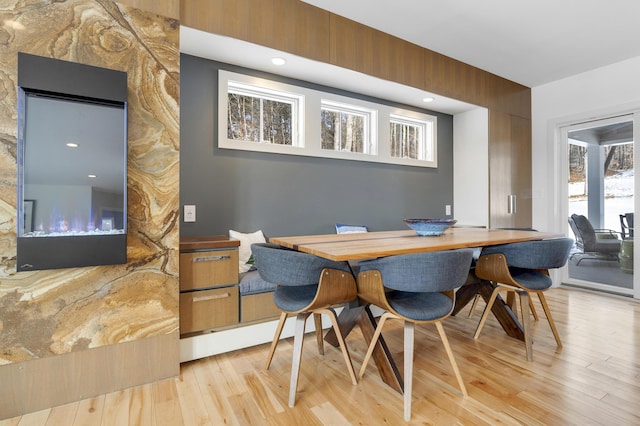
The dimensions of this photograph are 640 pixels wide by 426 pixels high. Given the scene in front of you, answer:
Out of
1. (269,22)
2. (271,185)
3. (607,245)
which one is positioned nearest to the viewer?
(269,22)

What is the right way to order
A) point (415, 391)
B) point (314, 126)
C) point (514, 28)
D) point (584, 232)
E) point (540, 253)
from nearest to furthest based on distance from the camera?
point (415, 391), point (540, 253), point (514, 28), point (314, 126), point (584, 232)

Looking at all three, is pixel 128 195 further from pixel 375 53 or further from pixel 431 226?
pixel 375 53

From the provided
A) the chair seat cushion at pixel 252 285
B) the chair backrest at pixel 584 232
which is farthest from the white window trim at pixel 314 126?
the chair backrest at pixel 584 232

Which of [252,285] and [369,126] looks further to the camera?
[369,126]

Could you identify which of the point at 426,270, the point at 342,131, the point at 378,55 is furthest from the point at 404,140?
the point at 426,270

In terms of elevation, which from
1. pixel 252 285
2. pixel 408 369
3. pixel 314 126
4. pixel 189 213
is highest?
pixel 314 126

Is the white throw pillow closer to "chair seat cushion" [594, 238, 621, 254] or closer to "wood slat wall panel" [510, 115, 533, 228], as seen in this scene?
"wood slat wall panel" [510, 115, 533, 228]

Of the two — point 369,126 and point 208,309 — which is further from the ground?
point 369,126

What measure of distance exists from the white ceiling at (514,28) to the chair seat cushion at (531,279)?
7.05 ft

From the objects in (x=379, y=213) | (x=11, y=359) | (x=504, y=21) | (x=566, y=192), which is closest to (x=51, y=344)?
(x=11, y=359)

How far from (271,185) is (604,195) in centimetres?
400

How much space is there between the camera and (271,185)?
3.03 m

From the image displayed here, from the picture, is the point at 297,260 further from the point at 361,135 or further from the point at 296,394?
the point at 361,135

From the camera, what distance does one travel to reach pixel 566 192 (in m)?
4.12
